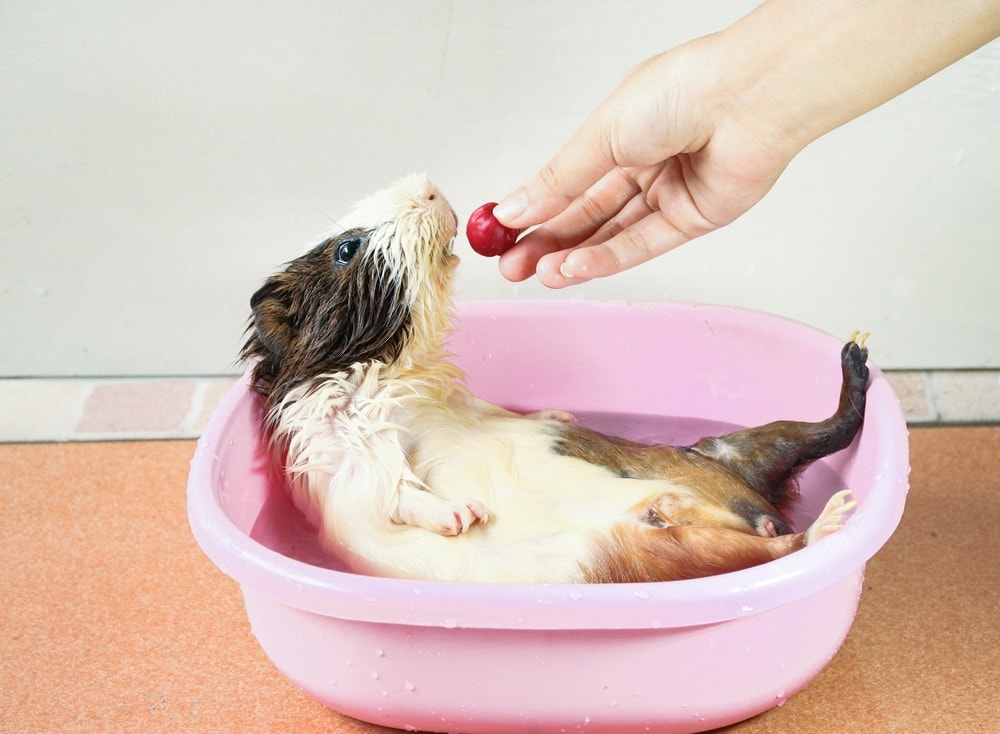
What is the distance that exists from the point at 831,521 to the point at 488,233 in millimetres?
799

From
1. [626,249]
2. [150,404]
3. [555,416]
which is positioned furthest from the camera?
[150,404]

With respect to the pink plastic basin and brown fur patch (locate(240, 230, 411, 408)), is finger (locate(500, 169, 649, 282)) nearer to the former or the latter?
brown fur patch (locate(240, 230, 411, 408))

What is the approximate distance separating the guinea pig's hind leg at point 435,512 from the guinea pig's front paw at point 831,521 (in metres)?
0.51

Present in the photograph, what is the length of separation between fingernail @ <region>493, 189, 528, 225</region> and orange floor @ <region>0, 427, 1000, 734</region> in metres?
0.90

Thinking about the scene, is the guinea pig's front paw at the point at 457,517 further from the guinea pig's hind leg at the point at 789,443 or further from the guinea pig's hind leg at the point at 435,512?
the guinea pig's hind leg at the point at 789,443

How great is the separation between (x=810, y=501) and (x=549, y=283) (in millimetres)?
710

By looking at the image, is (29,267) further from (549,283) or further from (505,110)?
(549,283)

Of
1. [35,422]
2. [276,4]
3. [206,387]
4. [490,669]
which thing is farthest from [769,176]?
[35,422]

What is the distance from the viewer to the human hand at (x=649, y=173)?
1542mm

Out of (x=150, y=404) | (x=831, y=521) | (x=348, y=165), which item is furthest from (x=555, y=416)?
(x=150, y=404)

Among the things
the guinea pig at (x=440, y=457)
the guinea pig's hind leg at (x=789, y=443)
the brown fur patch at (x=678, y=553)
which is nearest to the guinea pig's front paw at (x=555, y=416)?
the guinea pig at (x=440, y=457)

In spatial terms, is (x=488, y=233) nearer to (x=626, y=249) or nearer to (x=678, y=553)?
(x=626, y=249)

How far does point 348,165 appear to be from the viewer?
2496mm

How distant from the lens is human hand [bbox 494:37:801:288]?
1.54 metres
